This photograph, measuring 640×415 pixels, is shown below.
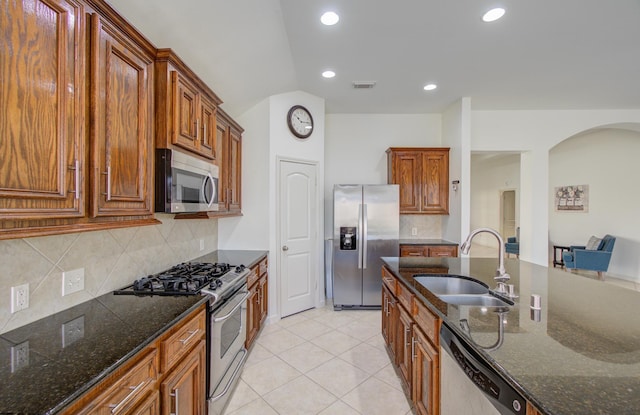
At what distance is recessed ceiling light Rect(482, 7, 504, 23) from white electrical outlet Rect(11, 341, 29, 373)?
3351 millimetres

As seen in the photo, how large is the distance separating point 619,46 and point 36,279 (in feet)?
15.7

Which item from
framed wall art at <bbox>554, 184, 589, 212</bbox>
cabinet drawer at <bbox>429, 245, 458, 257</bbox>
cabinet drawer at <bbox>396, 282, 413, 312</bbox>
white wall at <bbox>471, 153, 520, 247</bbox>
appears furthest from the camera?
white wall at <bbox>471, 153, 520, 247</bbox>

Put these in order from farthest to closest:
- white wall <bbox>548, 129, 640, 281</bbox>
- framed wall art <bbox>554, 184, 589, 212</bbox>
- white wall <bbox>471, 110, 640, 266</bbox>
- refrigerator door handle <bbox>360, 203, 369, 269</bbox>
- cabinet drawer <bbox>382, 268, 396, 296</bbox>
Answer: framed wall art <bbox>554, 184, 589, 212</bbox>
white wall <bbox>548, 129, 640, 281</bbox>
white wall <bbox>471, 110, 640, 266</bbox>
refrigerator door handle <bbox>360, 203, 369, 269</bbox>
cabinet drawer <bbox>382, 268, 396, 296</bbox>

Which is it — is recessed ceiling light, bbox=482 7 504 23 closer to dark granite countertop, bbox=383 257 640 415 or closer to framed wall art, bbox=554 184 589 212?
dark granite countertop, bbox=383 257 640 415

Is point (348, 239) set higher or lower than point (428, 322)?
higher

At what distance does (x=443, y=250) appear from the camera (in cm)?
402

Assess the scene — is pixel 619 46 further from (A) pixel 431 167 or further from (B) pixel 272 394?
(B) pixel 272 394

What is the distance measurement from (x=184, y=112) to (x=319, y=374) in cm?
231

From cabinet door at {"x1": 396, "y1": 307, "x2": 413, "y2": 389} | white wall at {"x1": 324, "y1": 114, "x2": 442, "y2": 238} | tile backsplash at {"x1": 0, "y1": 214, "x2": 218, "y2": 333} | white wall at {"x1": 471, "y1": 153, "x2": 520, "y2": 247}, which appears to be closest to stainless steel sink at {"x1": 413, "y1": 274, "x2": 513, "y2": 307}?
cabinet door at {"x1": 396, "y1": 307, "x2": 413, "y2": 389}

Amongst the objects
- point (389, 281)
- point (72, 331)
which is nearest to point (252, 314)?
point (389, 281)

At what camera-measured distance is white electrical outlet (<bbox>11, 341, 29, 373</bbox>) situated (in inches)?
37.0

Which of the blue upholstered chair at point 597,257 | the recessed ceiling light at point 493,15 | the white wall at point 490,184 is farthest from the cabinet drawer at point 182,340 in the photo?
the white wall at point 490,184

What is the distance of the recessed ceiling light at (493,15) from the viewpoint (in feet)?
7.22

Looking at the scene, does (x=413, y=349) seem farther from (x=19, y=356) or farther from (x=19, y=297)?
(x=19, y=297)
